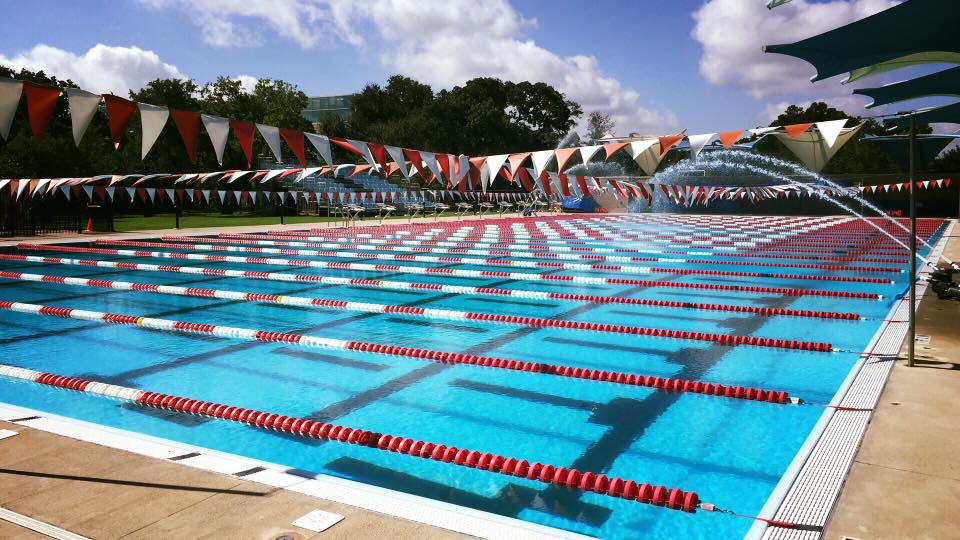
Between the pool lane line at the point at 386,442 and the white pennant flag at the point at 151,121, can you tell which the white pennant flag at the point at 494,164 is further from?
the pool lane line at the point at 386,442

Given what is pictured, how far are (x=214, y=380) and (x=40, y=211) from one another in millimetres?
18405

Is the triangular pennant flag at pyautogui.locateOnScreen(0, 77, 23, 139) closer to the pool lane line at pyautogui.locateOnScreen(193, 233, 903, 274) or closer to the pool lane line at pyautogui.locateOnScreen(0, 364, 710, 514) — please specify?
the pool lane line at pyautogui.locateOnScreen(0, 364, 710, 514)

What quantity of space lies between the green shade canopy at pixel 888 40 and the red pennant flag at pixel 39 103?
677 cm

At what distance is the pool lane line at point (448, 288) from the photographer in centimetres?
746

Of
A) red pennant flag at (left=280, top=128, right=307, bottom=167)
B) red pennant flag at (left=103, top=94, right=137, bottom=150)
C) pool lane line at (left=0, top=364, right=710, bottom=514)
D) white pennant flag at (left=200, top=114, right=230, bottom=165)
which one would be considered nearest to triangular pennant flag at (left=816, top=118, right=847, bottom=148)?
pool lane line at (left=0, top=364, right=710, bottom=514)

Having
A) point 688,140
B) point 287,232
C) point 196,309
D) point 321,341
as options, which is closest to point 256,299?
point 196,309

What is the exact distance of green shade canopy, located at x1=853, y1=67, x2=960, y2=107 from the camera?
21.9 ft

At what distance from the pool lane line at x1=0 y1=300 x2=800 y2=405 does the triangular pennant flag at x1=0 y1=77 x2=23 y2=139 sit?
2291 millimetres

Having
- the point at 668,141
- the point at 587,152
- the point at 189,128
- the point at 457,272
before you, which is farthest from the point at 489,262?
the point at 189,128

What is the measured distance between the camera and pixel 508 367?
524 cm

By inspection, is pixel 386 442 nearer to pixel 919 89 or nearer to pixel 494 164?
pixel 919 89

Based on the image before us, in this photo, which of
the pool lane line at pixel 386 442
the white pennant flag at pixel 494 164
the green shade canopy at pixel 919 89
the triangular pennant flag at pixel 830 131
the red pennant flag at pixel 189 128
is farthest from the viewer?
the white pennant flag at pixel 494 164

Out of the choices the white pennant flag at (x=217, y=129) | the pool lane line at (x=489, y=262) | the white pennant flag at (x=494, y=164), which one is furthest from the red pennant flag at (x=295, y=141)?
the pool lane line at (x=489, y=262)

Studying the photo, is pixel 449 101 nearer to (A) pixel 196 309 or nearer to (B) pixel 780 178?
(B) pixel 780 178
